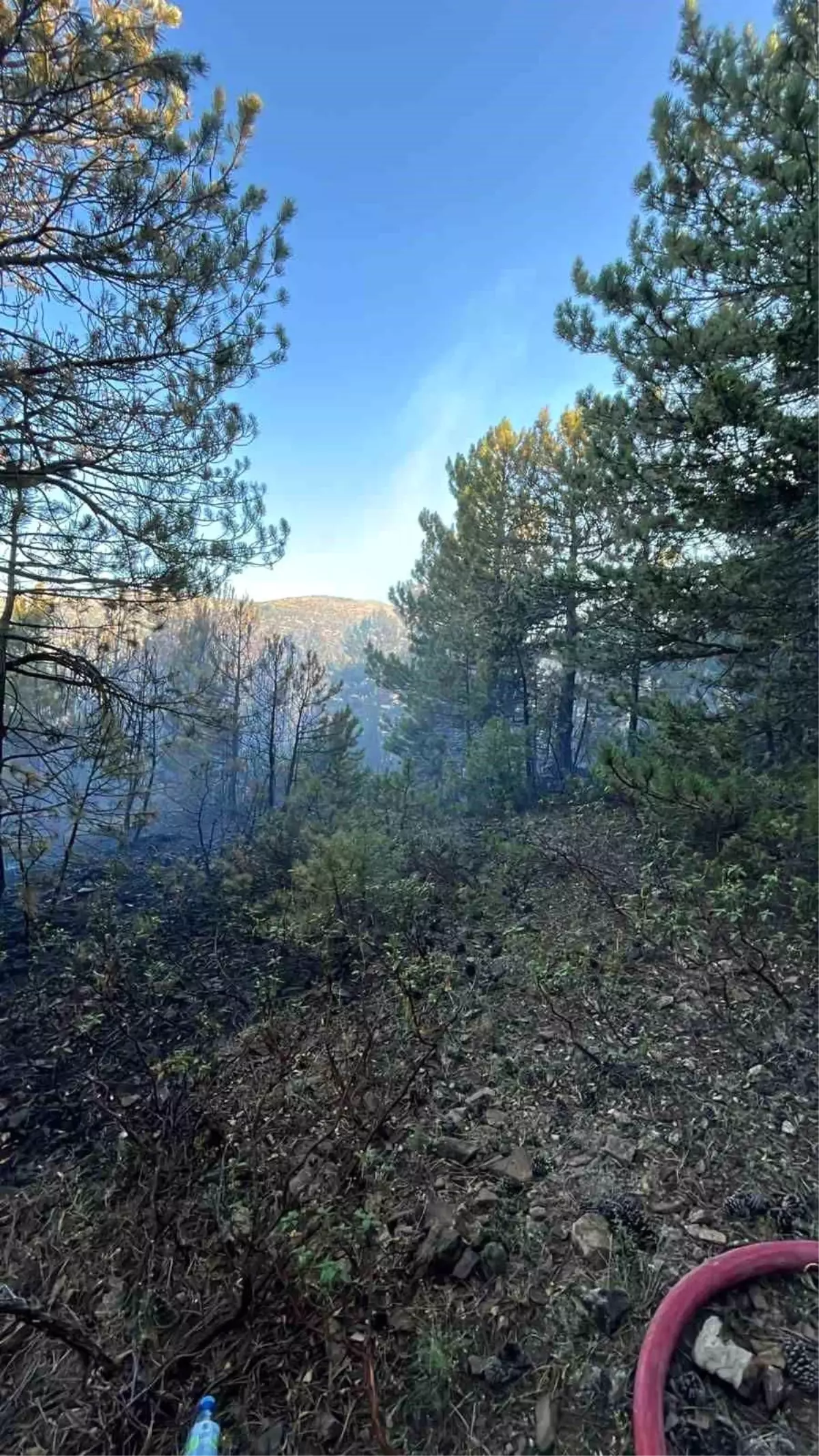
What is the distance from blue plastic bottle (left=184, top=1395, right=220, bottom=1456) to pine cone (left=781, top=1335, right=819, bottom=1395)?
62.6 inches

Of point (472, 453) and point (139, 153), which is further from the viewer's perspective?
point (472, 453)

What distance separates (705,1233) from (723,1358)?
1.58ft

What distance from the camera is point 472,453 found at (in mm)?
14203

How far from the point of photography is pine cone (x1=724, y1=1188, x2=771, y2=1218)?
2111mm

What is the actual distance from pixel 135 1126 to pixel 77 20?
626 cm

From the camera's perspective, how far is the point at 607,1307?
1.83 metres

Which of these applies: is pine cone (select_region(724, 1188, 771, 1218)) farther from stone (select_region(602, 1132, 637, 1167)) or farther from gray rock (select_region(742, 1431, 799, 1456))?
gray rock (select_region(742, 1431, 799, 1456))

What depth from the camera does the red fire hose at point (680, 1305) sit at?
146 centimetres

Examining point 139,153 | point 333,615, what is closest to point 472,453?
point 139,153

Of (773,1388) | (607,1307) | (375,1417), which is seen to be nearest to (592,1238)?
(607,1307)

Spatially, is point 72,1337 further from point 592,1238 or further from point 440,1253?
point 592,1238

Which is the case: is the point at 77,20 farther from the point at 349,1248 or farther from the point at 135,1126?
the point at 349,1248

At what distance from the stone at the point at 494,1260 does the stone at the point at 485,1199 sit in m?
0.21

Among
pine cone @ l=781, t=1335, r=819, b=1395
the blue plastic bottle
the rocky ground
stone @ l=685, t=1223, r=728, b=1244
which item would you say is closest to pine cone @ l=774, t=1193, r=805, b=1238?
the rocky ground
